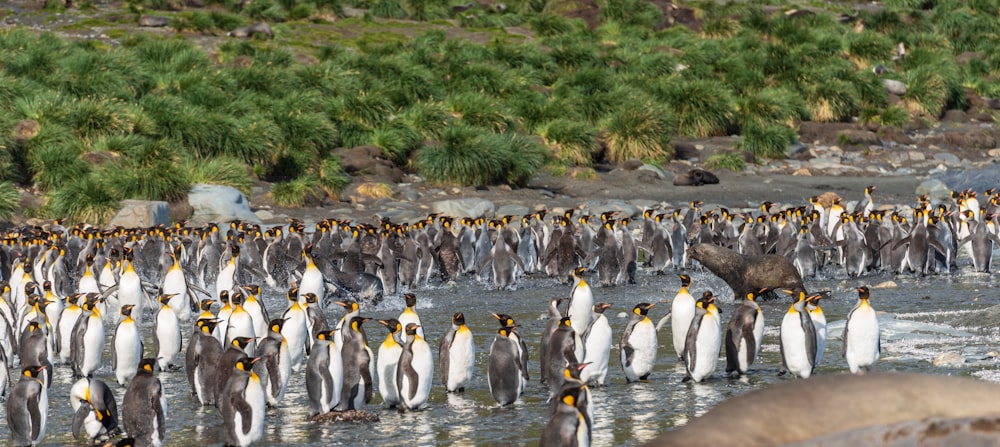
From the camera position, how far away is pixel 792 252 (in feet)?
51.6

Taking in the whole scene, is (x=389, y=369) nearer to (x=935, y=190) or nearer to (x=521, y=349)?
(x=521, y=349)

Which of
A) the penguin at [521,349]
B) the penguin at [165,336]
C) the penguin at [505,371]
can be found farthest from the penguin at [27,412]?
the penguin at [521,349]

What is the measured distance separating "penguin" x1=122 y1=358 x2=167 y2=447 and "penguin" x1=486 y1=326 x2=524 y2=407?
217 cm

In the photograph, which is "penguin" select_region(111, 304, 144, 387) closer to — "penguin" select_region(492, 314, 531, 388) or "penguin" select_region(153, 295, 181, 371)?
"penguin" select_region(153, 295, 181, 371)

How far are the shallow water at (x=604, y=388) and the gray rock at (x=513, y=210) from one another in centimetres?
706

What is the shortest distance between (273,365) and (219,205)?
12356 mm

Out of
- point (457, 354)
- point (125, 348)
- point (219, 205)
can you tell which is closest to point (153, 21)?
point (219, 205)

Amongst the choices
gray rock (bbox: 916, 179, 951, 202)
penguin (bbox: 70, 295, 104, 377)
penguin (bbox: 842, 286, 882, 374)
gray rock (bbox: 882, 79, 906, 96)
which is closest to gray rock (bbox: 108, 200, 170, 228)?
penguin (bbox: 70, 295, 104, 377)

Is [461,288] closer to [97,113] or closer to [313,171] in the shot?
[313,171]

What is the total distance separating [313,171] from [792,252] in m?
10.2

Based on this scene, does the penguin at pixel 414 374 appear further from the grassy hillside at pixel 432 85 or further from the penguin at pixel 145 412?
the grassy hillside at pixel 432 85

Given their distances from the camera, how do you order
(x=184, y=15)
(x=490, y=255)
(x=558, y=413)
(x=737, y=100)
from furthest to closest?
(x=184, y=15)
(x=737, y=100)
(x=490, y=255)
(x=558, y=413)

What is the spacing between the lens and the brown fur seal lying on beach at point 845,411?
3.83 feet

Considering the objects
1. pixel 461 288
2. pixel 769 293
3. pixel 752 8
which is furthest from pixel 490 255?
pixel 752 8
